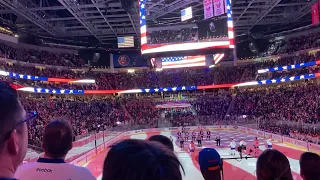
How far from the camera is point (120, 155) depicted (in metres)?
1.46

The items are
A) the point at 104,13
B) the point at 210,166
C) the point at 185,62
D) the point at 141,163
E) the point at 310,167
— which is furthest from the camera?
the point at 104,13

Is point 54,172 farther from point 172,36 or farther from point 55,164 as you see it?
point 172,36

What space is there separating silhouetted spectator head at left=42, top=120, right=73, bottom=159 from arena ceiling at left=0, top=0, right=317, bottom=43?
93.5 ft

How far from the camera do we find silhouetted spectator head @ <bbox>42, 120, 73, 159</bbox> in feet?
9.46

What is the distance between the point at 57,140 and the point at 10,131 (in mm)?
1270

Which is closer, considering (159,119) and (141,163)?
(141,163)

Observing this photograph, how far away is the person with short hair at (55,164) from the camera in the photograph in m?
2.72

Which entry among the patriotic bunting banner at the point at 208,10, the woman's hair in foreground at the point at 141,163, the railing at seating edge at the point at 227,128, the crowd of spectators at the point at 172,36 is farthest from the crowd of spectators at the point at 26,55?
the woman's hair in foreground at the point at 141,163

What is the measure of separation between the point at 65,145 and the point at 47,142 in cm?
17

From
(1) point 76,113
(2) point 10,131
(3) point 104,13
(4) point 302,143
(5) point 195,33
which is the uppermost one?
(3) point 104,13

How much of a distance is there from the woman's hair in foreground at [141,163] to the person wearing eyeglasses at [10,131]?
0.59 m

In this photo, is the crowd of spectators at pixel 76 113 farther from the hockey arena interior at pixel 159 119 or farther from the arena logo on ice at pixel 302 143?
the arena logo on ice at pixel 302 143

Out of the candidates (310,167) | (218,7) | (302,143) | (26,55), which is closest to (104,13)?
(26,55)

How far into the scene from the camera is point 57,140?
292 centimetres
